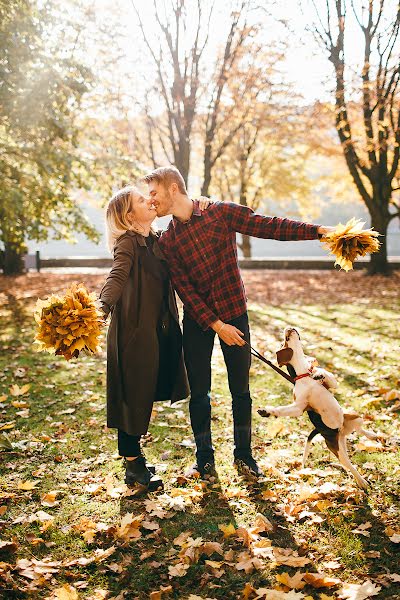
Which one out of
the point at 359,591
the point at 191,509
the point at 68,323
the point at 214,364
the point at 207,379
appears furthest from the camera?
the point at 214,364

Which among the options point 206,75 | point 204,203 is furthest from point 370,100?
point 204,203

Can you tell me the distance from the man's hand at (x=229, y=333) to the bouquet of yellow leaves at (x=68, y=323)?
0.97 metres

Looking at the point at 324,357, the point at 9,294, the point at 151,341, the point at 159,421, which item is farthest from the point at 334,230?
the point at 9,294

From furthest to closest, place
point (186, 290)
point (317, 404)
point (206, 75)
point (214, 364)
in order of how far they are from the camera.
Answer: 1. point (206, 75)
2. point (214, 364)
3. point (186, 290)
4. point (317, 404)

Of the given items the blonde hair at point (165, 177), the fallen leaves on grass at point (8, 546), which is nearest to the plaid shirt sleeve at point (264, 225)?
the blonde hair at point (165, 177)

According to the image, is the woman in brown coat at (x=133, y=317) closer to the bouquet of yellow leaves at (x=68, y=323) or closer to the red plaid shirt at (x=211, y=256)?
the red plaid shirt at (x=211, y=256)

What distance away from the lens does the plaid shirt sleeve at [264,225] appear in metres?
3.81

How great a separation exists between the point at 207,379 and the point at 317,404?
0.97m

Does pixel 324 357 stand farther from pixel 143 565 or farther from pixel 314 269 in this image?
pixel 314 269

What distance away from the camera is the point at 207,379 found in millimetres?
4281

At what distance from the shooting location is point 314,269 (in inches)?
901

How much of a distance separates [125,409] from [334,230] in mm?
1959

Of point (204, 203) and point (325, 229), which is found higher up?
point (204, 203)

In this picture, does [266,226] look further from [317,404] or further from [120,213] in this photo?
[317,404]
